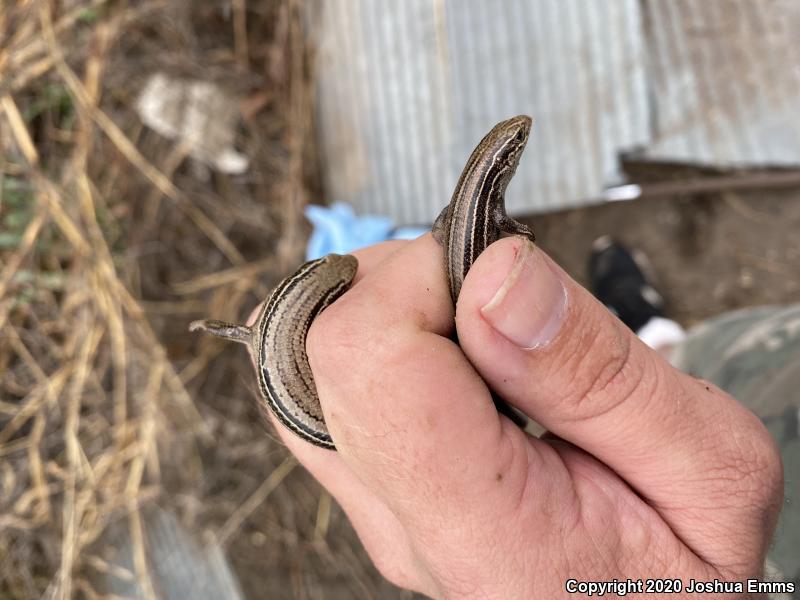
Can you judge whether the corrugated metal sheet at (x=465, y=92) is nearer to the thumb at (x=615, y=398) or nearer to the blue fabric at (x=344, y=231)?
the blue fabric at (x=344, y=231)

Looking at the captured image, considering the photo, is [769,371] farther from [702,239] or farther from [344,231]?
[344,231]

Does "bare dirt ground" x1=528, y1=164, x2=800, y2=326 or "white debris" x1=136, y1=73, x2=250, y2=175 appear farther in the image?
"white debris" x1=136, y1=73, x2=250, y2=175

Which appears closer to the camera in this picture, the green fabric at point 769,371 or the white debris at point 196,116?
the green fabric at point 769,371

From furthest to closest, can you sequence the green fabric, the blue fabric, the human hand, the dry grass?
the blue fabric, the dry grass, the green fabric, the human hand

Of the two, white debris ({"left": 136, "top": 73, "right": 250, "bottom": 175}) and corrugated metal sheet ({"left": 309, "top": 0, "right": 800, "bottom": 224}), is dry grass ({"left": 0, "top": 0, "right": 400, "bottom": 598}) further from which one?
corrugated metal sheet ({"left": 309, "top": 0, "right": 800, "bottom": 224})

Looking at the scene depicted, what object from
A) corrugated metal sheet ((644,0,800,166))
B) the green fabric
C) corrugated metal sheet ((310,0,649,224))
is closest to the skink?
the green fabric

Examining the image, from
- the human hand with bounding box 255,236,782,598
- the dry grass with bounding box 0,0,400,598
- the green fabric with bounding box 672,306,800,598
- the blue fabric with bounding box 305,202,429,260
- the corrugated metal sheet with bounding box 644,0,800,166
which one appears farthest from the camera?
the blue fabric with bounding box 305,202,429,260

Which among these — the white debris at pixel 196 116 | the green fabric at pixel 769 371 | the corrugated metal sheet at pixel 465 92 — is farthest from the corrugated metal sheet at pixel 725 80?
the white debris at pixel 196 116
